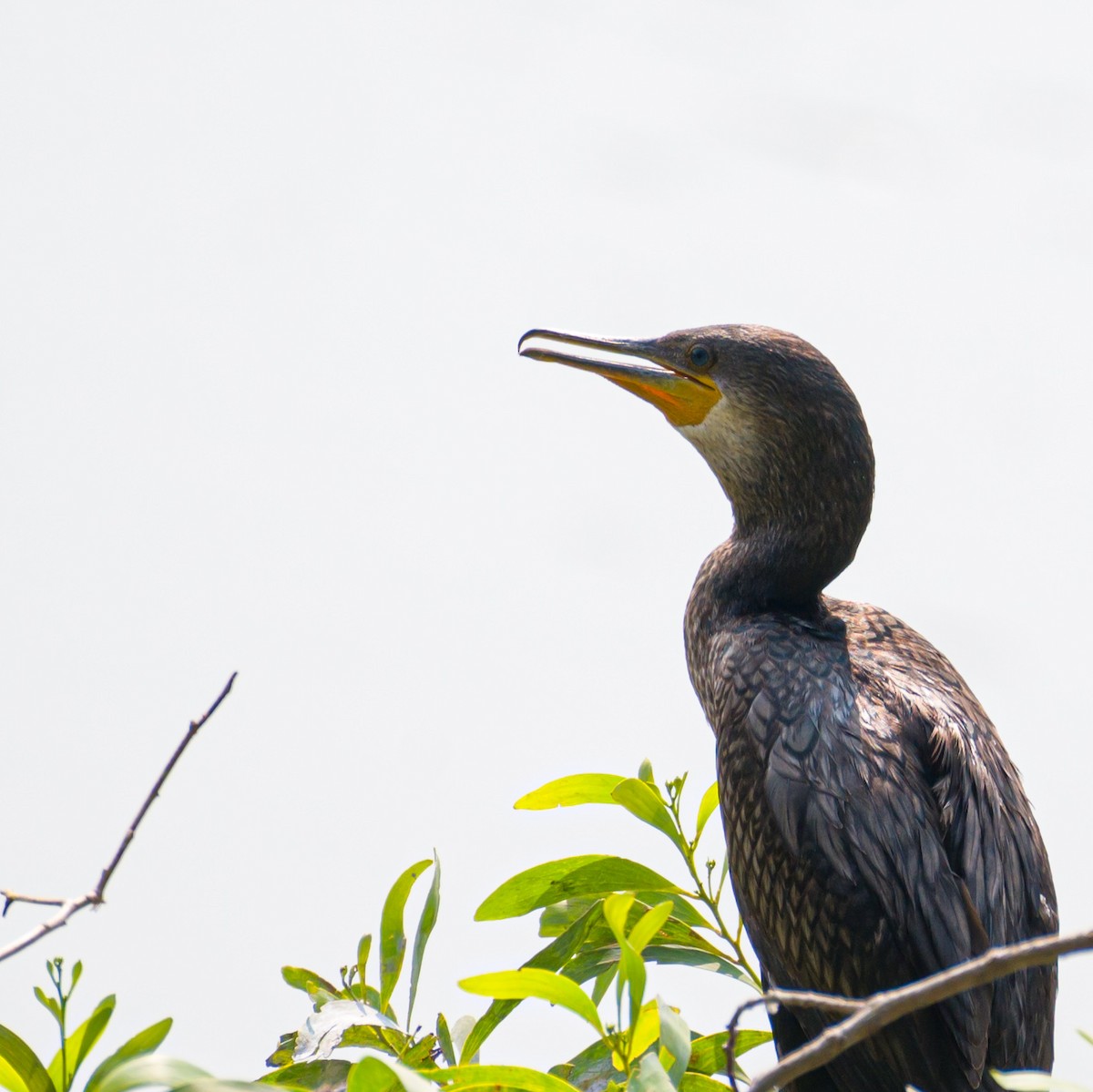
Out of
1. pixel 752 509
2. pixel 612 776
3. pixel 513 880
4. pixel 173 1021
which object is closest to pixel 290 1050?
pixel 513 880

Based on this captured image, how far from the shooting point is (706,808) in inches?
87.7

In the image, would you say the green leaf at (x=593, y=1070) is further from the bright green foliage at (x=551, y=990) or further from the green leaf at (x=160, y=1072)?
the green leaf at (x=160, y=1072)

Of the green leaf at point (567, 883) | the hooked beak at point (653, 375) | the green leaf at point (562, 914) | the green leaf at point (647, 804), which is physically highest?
the hooked beak at point (653, 375)

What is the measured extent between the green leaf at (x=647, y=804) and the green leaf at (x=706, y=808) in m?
0.05

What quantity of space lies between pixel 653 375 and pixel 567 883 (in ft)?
3.64

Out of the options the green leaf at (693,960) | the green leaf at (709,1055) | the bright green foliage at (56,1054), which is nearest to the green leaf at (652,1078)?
the bright green foliage at (56,1054)

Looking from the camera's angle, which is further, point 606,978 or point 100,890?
point 606,978

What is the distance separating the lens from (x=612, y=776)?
2076 mm

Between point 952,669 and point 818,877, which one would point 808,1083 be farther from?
point 952,669

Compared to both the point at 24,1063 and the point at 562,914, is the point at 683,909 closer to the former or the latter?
the point at 562,914

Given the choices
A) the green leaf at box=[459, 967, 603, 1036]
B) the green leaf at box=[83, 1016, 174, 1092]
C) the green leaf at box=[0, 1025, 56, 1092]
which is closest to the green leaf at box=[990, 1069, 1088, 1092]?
the green leaf at box=[459, 967, 603, 1036]

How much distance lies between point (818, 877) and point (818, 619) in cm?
62

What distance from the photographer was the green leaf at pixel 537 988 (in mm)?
1279

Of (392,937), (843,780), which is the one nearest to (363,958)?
(392,937)
